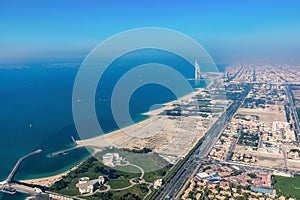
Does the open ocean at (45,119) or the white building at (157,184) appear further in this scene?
the open ocean at (45,119)

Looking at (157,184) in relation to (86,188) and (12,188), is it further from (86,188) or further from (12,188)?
(12,188)

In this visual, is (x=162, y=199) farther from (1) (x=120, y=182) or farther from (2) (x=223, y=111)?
(2) (x=223, y=111)

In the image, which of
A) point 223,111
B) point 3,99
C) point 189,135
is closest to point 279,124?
point 223,111

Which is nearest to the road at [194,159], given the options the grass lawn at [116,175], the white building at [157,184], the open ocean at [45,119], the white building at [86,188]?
the white building at [157,184]

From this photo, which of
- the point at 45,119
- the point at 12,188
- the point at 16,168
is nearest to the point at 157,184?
the point at 12,188

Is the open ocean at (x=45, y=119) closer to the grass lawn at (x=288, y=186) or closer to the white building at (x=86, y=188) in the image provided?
the white building at (x=86, y=188)

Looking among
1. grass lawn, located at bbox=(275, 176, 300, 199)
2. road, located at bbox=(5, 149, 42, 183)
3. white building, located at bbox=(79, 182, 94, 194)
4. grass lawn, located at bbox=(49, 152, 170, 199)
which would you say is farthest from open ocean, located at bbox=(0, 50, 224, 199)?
grass lawn, located at bbox=(275, 176, 300, 199)
